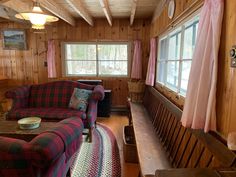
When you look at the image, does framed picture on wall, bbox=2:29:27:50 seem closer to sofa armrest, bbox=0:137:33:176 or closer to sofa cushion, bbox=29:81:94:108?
sofa cushion, bbox=29:81:94:108

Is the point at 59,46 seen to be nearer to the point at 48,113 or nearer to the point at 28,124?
the point at 48,113

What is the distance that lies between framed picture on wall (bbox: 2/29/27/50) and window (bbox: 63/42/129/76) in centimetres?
112

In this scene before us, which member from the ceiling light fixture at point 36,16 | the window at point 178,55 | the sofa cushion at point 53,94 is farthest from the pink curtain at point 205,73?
the sofa cushion at point 53,94

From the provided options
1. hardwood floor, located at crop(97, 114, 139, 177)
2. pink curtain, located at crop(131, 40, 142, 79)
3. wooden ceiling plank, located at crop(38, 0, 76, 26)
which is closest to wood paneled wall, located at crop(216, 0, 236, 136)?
hardwood floor, located at crop(97, 114, 139, 177)

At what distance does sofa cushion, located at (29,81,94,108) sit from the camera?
358 cm

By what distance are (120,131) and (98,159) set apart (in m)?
1.17

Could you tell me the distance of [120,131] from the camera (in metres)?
3.72

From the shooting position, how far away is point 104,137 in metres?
3.37

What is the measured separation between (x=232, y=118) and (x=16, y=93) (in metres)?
3.32

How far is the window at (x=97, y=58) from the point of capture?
5.11 meters

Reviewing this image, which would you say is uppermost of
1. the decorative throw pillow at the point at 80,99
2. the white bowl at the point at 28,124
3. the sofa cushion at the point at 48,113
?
the decorative throw pillow at the point at 80,99

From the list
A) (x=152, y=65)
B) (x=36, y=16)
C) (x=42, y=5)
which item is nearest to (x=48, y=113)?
(x=36, y=16)

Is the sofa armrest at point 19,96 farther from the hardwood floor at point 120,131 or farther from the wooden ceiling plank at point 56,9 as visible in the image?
the hardwood floor at point 120,131

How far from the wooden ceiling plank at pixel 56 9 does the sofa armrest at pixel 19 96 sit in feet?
5.06
